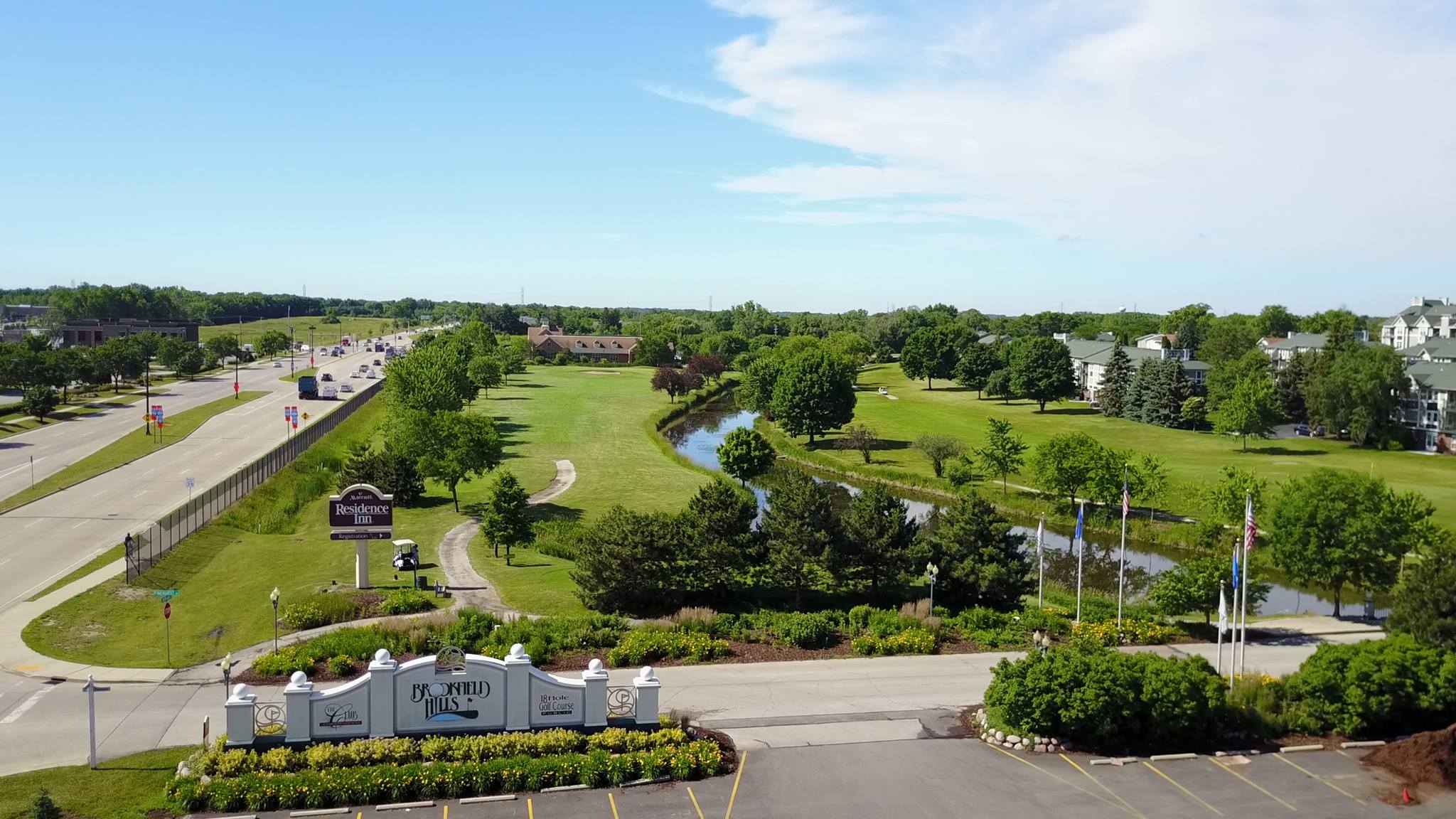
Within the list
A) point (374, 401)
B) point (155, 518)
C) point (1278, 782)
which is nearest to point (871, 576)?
point (1278, 782)

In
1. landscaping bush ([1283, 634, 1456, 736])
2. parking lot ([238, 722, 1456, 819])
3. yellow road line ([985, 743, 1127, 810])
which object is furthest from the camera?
landscaping bush ([1283, 634, 1456, 736])

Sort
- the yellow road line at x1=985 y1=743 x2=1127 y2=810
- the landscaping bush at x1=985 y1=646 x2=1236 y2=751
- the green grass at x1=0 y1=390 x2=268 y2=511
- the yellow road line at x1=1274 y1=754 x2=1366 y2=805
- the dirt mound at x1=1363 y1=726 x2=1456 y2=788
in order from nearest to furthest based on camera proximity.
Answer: the yellow road line at x1=985 y1=743 x2=1127 y2=810 < the yellow road line at x1=1274 y1=754 x2=1366 y2=805 < the dirt mound at x1=1363 y1=726 x2=1456 y2=788 < the landscaping bush at x1=985 y1=646 x2=1236 y2=751 < the green grass at x1=0 y1=390 x2=268 y2=511

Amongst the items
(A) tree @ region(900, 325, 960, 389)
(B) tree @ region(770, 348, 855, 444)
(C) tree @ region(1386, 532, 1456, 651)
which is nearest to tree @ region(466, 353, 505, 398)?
(B) tree @ region(770, 348, 855, 444)

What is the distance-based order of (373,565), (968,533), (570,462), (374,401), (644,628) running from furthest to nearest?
1. (374,401)
2. (570,462)
3. (373,565)
4. (968,533)
5. (644,628)

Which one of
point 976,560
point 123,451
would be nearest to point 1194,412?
point 976,560

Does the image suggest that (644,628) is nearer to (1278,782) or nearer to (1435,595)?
(1278,782)

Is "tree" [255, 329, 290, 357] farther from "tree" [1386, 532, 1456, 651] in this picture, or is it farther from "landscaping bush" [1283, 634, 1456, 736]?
"landscaping bush" [1283, 634, 1456, 736]

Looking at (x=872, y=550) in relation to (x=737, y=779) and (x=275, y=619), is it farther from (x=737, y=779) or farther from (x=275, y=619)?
(x=275, y=619)
